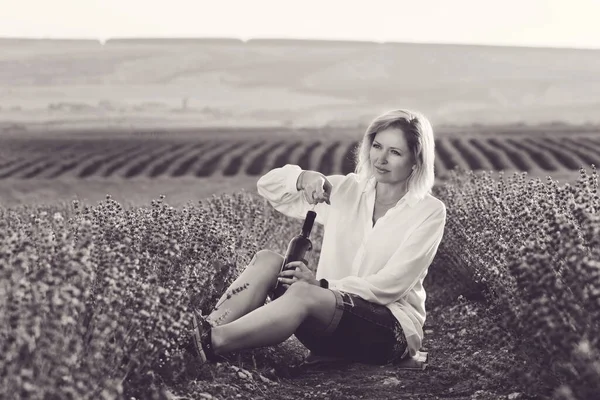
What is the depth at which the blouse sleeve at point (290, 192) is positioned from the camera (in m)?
3.72

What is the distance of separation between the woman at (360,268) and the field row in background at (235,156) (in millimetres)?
11830

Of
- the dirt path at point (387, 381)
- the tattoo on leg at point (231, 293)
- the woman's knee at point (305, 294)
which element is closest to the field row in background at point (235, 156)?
the dirt path at point (387, 381)

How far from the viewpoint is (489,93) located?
1816cm

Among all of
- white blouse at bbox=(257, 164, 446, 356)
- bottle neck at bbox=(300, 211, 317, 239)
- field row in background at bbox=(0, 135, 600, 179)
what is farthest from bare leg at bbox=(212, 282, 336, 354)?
field row in background at bbox=(0, 135, 600, 179)

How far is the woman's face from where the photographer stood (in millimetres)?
3465

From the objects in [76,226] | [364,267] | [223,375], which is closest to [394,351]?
[364,267]

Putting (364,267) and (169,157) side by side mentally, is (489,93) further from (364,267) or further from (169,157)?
(364,267)

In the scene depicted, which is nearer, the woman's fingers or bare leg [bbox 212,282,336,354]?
bare leg [bbox 212,282,336,354]

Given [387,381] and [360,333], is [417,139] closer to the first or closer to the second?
[360,333]

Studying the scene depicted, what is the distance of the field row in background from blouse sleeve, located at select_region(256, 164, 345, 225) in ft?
38.3

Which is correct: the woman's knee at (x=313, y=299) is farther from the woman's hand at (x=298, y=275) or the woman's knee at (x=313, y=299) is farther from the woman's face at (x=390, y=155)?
the woman's face at (x=390, y=155)

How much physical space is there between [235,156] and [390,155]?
16664 mm

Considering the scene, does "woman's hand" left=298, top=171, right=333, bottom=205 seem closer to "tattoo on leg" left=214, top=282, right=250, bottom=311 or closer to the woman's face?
the woman's face

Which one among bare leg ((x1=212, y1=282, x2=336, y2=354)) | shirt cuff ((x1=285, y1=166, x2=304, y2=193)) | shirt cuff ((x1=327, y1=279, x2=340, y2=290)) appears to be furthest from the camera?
shirt cuff ((x1=285, y1=166, x2=304, y2=193))
